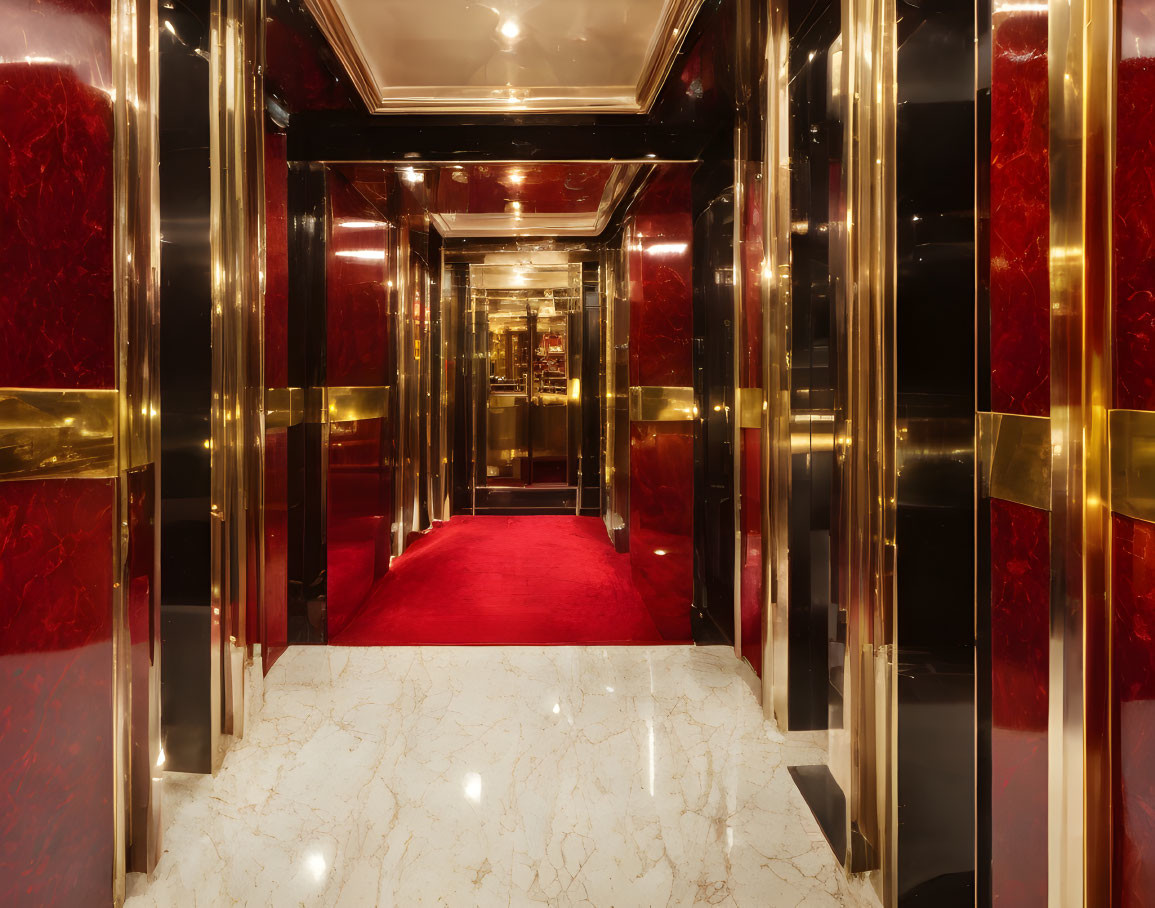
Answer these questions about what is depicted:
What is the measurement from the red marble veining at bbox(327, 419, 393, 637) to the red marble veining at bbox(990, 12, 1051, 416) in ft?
9.73

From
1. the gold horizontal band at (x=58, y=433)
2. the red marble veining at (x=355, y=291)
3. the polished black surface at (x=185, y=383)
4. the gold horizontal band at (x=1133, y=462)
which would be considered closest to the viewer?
the gold horizontal band at (x=1133, y=462)

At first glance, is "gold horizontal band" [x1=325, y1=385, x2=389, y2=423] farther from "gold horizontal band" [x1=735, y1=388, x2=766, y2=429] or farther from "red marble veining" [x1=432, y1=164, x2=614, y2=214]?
"gold horizontal band" [x1=735, y1=388, x2=766, y2=429]

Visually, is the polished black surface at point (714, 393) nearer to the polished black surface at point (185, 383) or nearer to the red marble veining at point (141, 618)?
the polished black surface at point (185, 383)

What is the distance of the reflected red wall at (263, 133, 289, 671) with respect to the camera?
2.93 meters

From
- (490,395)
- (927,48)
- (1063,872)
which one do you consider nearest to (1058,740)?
(1063,872)

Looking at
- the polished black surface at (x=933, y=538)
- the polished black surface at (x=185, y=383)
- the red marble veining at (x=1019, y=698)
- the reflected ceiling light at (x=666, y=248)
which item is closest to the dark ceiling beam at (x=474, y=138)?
the reflected ceiling light at (x=666, y=248)

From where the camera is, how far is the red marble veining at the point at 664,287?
3.72 meters

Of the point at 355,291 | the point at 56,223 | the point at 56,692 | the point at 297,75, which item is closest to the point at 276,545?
the point at 355,291

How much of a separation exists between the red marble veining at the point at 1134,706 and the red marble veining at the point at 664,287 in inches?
106

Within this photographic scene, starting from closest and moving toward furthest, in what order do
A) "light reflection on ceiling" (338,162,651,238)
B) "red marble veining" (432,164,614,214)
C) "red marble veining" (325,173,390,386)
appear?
1. "red marble veining" (325,173,390,386)
2. "light reflection on ceiling" (338,162,651,238)
3. "red marble veining" (432,164,614,214)

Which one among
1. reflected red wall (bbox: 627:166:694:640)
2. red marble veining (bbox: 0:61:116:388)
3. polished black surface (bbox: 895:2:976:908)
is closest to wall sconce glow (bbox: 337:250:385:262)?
reflected red wall (bbox: 627:166:694:640)

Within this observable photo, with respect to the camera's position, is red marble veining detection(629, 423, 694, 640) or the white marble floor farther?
red marble veining detection(629, 423, 694, 640)

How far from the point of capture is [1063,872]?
1.07 m

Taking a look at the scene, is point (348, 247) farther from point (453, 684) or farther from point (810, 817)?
point (810, 817)
